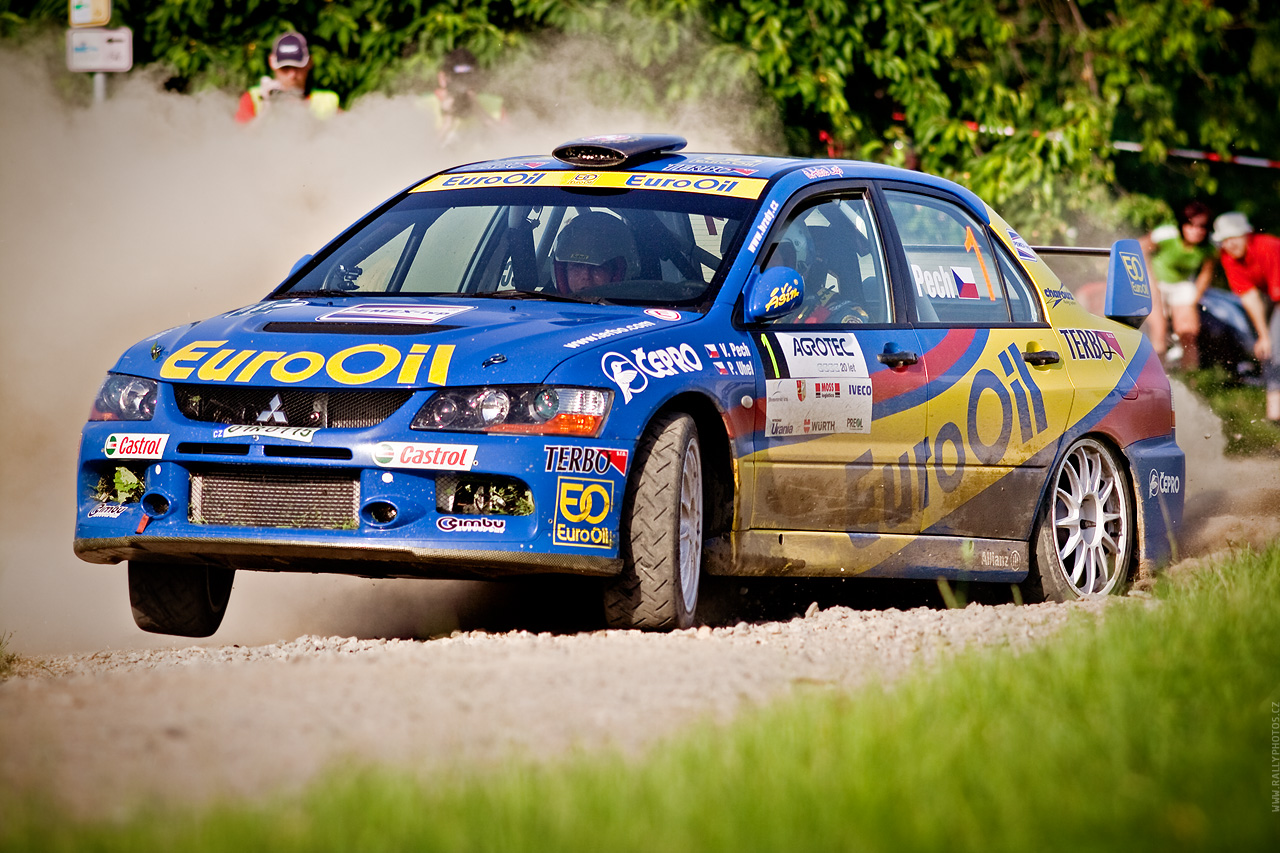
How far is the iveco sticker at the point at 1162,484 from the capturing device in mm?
7430

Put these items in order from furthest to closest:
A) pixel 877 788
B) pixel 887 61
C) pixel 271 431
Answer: pixel 887 61 → pixel 271 431 → pixel 877 788

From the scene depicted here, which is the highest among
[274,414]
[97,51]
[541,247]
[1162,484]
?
[97,51]

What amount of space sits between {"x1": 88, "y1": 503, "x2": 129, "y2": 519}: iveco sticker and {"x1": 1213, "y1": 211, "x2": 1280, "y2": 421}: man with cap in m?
11.9

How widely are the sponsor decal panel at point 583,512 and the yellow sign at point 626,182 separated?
1.59m

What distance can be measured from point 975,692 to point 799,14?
981 cm

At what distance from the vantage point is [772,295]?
5.97m

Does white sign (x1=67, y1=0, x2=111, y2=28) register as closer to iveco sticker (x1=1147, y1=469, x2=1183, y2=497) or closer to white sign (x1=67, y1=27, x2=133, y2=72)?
white sign (x1=67, y1=27, x2=133, y2=72)

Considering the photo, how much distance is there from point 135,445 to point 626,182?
211 centimetres

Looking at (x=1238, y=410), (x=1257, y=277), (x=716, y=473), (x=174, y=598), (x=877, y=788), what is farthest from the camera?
(x=1257, y=277)

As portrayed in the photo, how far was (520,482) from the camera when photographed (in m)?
5.22

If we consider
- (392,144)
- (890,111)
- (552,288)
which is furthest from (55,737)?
(890,111)

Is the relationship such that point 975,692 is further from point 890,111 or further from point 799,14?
point 890,111

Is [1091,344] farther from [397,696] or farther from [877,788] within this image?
[877,788]

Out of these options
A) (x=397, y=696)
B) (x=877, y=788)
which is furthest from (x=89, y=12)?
(x=877, y=788)
